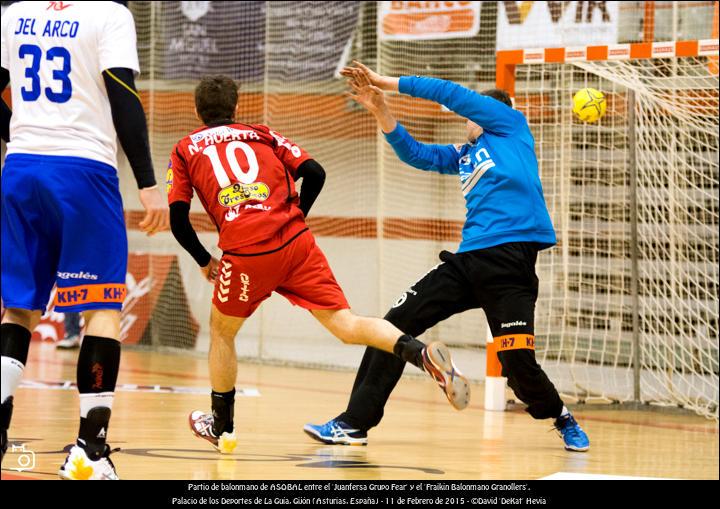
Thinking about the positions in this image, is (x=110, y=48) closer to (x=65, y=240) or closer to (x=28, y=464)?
(x=65, y=240)

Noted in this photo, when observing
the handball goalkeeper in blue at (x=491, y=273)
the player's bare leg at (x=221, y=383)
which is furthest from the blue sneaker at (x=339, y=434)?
the player's bare leg at (x=221, y=383)

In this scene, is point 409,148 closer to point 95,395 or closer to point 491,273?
point 491,273

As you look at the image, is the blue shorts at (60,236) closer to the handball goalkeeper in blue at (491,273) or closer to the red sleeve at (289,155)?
the red sleeve at (289,155)

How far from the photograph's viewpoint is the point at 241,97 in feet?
45.0

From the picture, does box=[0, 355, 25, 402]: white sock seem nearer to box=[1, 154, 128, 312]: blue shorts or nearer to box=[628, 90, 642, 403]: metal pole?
box=[1, 154, 128, 312]: blue shorts

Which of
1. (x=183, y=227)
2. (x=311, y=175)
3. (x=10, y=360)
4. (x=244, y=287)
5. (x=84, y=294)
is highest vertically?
(x=311, y=175)

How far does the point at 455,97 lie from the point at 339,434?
1.92 m

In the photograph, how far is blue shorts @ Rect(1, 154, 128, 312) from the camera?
13.7 ft

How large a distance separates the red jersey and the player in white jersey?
82cm

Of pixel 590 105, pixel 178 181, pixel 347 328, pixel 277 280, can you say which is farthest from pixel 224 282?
pixel 590 105

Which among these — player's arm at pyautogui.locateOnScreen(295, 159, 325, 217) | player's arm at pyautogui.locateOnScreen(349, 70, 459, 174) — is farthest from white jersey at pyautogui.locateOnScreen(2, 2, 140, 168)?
player's arm at pyautogui.locateOnScreen(349, 70, 459, 174)

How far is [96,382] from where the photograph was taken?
422cm

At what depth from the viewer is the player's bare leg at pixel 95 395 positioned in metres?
4.14
